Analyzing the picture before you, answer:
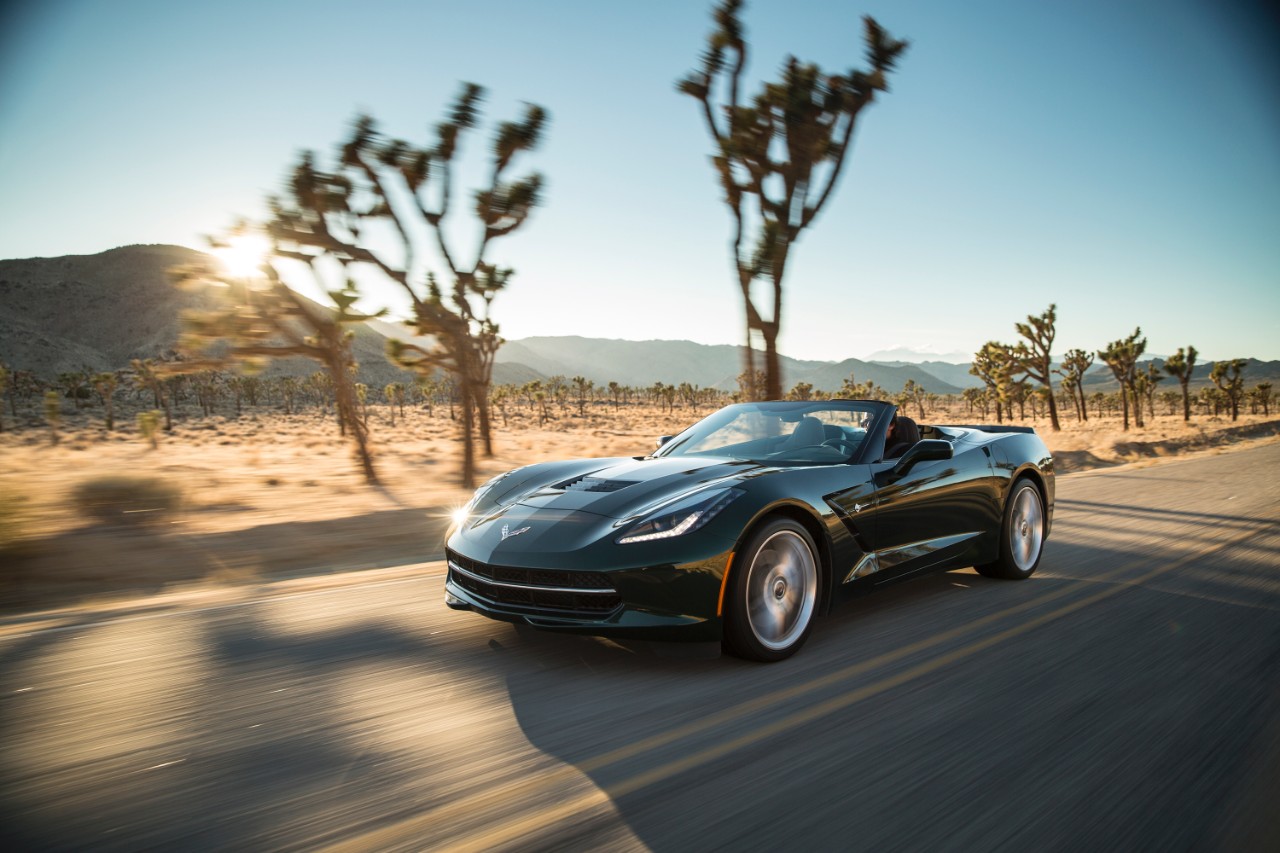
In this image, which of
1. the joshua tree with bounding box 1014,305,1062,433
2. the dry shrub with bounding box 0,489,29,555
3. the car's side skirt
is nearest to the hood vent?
the car's side skirt

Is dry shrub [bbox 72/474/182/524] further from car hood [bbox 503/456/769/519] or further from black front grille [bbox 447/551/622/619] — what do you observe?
black front grille [bbox 447/551/622/619]

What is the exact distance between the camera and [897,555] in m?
4.38

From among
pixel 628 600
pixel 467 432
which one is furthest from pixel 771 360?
pixel 628 600

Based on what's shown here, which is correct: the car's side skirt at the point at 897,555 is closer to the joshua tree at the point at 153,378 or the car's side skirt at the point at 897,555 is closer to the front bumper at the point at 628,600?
the front bumper at the point at 628,600

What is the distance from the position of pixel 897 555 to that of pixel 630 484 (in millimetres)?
1604

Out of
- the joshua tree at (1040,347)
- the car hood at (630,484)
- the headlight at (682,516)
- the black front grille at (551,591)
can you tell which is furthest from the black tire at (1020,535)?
the joshua tree at (1040,347)

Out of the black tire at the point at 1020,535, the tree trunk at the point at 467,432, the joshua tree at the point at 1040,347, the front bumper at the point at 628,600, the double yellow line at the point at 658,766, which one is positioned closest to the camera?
the double yellow line at the point at 658,766

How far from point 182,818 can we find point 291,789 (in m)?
0.30

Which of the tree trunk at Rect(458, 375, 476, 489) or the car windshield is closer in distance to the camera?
the car windshield

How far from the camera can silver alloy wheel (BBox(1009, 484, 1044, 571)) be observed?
5551 mm

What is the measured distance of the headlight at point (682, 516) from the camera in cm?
343

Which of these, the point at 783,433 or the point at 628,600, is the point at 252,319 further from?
the point at 628,600

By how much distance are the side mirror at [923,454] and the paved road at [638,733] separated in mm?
869

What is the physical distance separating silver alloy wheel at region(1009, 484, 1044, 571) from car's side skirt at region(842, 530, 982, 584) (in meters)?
0.81
